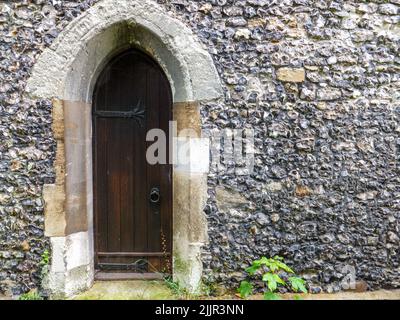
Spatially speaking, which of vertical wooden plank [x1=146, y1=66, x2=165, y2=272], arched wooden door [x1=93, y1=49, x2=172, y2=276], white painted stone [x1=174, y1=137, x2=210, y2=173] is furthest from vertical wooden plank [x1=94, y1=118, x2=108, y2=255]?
white painted stone [x1=174, y1=137, x2=210, y2=173]

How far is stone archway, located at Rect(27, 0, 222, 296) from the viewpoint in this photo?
2.79 meters

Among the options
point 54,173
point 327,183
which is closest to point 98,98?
point 54,173

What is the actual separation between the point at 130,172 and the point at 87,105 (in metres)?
0.74

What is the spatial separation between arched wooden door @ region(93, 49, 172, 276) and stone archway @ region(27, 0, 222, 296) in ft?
0.51

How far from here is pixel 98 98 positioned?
3.15 m

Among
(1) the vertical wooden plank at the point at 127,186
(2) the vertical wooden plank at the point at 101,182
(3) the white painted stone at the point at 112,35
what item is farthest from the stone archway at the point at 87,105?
(1) the vertical wooden plank at the point at 127,186

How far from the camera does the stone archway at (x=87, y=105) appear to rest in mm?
2791

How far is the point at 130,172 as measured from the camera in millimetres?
3182

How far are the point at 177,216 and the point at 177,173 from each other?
388 millimetres

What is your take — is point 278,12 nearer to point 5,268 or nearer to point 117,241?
point 117,241

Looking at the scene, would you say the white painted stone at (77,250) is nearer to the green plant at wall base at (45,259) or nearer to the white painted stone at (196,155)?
the green plant at wall base at (45,259)

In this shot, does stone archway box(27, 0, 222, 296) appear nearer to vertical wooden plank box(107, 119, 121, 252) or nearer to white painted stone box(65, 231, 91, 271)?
white painted stone box(65, 231, 91, 271)

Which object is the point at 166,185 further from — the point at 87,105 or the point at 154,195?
the point at 87,105

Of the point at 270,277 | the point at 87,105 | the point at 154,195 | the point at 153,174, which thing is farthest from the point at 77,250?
the point at 270,277
